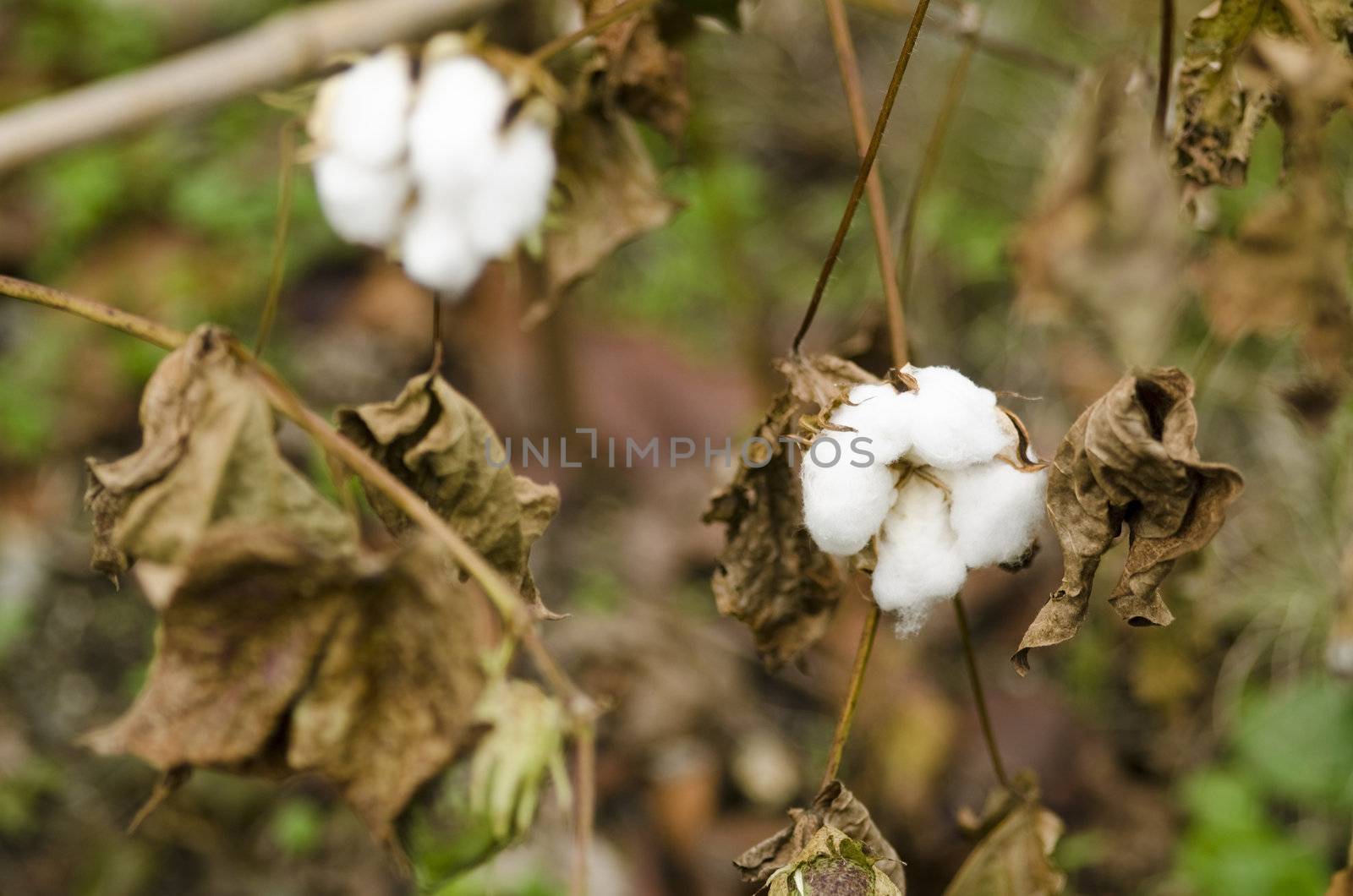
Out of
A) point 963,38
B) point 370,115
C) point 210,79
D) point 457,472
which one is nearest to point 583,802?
point 457,472

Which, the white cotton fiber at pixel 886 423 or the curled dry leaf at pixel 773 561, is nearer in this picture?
the white cotton fiber at pixel 886 423

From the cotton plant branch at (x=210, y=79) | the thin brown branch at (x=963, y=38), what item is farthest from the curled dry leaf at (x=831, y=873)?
the cotton plant branch at (x=210, y=79)

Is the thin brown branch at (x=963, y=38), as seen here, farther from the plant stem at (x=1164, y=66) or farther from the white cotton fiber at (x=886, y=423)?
the white cotton fiber at (x=886, y=423)

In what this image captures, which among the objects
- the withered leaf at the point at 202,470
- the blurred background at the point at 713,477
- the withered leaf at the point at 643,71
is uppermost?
the withered leaf at the point at 643,71

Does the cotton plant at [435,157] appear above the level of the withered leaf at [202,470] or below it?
above

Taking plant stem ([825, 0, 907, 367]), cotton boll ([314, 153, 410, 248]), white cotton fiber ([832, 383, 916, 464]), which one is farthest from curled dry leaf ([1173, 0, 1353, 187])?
cotton boll ([314, 153, 410, 248])

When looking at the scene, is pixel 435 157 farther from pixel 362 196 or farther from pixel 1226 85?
pixel 1226 85
